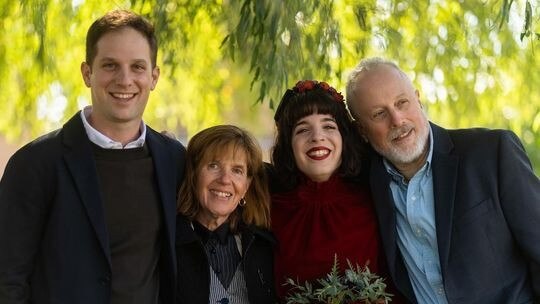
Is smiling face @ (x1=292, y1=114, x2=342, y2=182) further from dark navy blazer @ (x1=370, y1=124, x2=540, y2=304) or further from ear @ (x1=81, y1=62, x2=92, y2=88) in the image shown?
ear @ (x1=81, y1=62, x2=92, y2=88)

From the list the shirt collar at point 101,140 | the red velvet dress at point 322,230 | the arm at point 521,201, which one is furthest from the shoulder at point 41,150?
the arm at point 521,201

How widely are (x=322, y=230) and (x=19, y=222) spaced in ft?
4.26

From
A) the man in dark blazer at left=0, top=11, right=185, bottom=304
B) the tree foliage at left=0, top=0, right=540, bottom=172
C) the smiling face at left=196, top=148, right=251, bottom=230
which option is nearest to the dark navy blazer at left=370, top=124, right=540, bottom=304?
the smiling face at left=196, top=148, right=251, bottom=230

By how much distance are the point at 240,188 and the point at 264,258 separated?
32cm

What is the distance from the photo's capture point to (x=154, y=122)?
29.3ft

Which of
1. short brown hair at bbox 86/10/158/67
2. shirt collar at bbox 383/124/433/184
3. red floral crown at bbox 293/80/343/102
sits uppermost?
short brown hair at bbox 86/10/158/67

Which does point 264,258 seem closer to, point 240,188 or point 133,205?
point 240,188

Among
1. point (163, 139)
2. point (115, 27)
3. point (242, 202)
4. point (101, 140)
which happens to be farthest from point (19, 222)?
point (242, 202)

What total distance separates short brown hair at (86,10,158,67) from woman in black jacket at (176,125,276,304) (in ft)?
1.62

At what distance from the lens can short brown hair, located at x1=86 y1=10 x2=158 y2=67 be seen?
3729 millimetres

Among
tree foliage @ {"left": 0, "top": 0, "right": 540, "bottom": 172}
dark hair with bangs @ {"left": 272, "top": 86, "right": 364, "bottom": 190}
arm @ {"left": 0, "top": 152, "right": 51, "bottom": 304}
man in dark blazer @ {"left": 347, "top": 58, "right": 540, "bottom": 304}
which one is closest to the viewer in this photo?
arm @ {"left": 0, "top": 152, "right": 51, "bottom": 304}

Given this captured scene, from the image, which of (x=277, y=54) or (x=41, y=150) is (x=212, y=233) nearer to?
(x=41, y=150)

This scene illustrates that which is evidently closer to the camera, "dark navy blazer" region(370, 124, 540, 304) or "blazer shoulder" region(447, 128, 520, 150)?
"dark navy blazer" region(370, 124, 540, 304)

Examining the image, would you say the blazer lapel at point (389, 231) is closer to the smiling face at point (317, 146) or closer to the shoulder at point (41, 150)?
the smiling face at point (317, 146)
